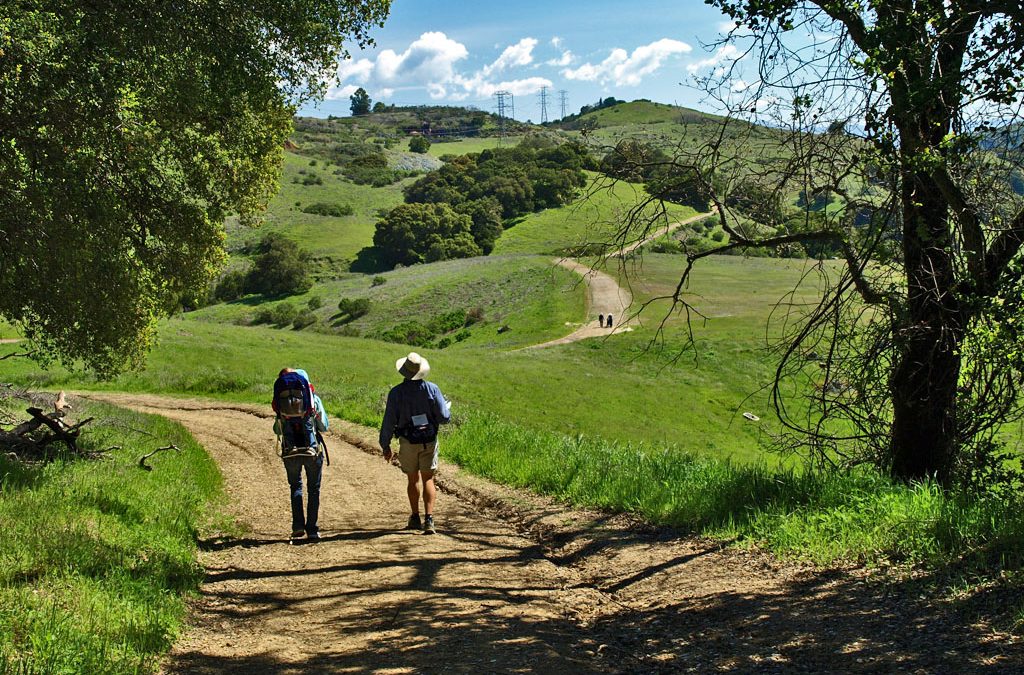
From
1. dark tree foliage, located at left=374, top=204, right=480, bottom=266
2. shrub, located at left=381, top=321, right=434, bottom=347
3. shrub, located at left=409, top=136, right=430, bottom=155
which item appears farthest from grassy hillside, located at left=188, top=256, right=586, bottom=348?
shrub, located at left=409, top=136, right=430, bottom=155

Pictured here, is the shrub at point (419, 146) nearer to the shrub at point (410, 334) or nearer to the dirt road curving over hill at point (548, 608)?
the shrub at point (410, 334)

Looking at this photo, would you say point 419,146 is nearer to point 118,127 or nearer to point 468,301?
point 468,301

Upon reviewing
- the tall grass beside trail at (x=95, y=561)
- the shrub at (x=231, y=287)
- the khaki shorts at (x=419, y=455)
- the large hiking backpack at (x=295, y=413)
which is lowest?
the tall grass beside trail at (x=95, y=561)

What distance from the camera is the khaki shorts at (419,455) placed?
364 inches

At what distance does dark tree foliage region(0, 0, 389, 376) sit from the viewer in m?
8.90

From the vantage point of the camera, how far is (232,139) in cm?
1429

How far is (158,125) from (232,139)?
1.75 meters

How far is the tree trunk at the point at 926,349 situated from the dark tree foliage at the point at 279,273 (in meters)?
77.3

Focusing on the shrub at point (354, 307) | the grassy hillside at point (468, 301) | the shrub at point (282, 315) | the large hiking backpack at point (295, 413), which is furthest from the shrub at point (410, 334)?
the large hiking backpack at point (295, 413)

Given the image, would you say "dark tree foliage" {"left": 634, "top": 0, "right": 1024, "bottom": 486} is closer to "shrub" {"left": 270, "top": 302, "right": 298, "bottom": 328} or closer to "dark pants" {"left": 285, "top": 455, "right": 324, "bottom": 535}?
"dark pants" {"left": 285, "top": 455, "right": 324, "bottom": 535}

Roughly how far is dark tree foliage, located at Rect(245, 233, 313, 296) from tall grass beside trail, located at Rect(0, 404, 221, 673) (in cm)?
7340

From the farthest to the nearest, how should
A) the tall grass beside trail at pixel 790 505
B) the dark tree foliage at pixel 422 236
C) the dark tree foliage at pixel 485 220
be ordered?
the dark tree foliage at pixel 485 220, the dark tree foliage at pixel 422 236, the tall grass beside trail at pixel 790 505

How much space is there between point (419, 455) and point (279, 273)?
253 ft

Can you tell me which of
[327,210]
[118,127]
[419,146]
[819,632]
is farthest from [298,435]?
[419,146]
